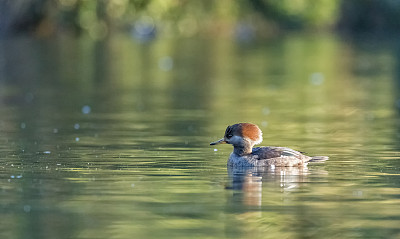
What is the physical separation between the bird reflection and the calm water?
0.02 meters

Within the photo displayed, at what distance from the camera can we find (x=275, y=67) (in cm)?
4116

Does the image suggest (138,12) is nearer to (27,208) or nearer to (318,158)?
(318,158)

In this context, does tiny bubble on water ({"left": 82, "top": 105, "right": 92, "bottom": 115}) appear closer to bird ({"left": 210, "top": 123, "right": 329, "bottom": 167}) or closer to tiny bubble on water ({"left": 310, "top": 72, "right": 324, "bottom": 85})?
bird ({"left": 210, "top": 123, "right": 329, "bottom": 167})

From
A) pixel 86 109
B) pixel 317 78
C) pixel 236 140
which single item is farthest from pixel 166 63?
pixel 236 140

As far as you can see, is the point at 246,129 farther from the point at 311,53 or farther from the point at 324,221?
the point at 311,53

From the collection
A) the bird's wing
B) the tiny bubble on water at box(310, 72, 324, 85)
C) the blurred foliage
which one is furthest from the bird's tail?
the tiny bubble on water at box(310, 72, 324, 85)

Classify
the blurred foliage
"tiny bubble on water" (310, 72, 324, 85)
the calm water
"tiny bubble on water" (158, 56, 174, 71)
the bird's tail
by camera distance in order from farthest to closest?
"tiny bubble on water" (158, 56, 174, 71) < "tiny bubble on water" (310, 72, 324, 85) < the blurred foliage < the bird's tail < the calm water

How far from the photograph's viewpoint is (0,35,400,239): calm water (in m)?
9.69

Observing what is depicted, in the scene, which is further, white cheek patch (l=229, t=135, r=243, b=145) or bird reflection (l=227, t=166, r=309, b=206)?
white cheek patch (l=229, t=135, r=243, b=145)

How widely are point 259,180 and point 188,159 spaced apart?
194cm

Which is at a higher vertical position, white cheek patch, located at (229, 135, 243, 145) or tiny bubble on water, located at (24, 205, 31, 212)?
white cheek patch, located at (229, 135, 243, 145)

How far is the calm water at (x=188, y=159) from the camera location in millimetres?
9688

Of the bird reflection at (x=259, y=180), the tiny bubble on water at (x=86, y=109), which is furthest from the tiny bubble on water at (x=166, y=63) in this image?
the bird reflection at (x=259, y=180)

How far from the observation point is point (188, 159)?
547 inches
